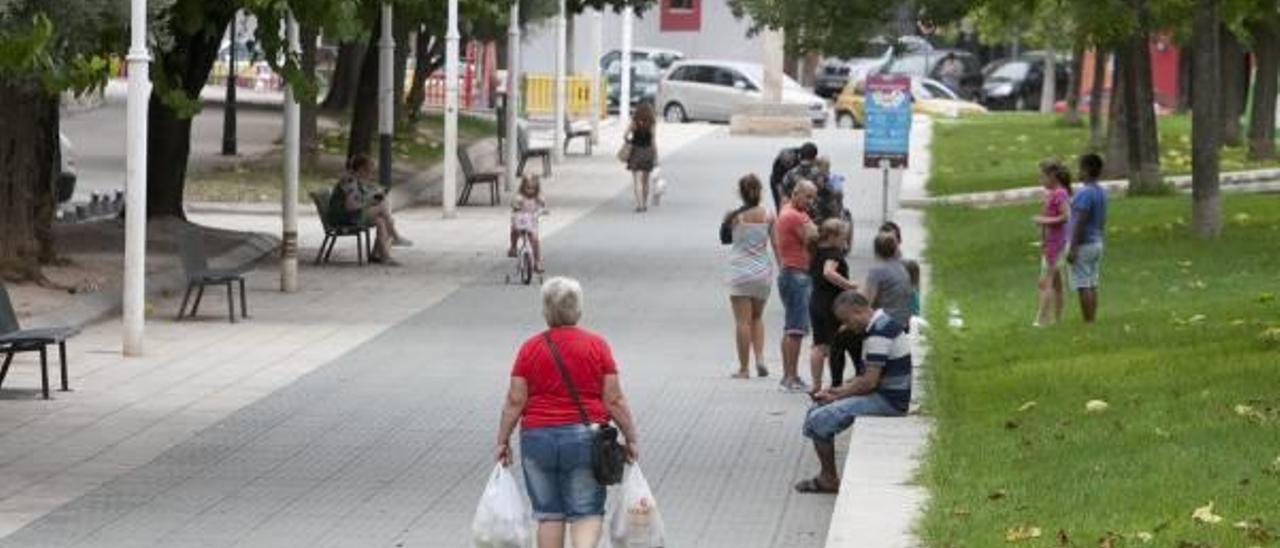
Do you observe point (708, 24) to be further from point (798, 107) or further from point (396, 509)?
point (396, 509)

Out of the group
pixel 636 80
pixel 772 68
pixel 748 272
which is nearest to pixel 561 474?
pixel 748 272

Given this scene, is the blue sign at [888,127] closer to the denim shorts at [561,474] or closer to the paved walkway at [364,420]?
the paved walkway at [364,420]

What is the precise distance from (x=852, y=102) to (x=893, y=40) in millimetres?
30526

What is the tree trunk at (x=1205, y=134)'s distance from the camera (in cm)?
3170

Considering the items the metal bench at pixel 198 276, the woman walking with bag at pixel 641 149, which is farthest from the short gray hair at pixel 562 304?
the woman walking with bag at pixel 641 149

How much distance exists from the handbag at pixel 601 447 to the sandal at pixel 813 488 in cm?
378

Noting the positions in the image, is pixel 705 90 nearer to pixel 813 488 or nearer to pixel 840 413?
pixel 840 413

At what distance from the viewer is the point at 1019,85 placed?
3410 inches

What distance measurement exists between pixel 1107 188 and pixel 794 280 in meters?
20.4

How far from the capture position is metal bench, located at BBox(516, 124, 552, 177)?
47.6m

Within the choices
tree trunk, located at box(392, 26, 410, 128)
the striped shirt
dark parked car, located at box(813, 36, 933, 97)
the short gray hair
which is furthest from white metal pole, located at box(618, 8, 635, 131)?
the short gray hair

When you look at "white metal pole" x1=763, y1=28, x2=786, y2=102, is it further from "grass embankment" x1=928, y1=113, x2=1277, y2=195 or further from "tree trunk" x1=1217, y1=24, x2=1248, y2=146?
"tree trunk" x1=1217, y1=24, x2=1248, y2=146

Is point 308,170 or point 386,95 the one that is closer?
point 386,95

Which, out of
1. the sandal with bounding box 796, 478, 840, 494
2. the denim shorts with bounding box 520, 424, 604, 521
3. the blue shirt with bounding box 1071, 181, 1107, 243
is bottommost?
the sandal with bounding box 796, 478, 840, 494
